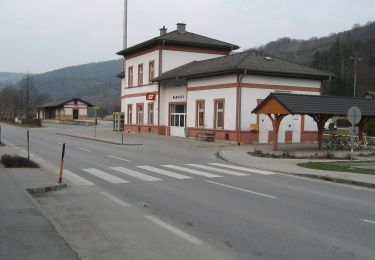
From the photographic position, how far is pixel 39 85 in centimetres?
16738

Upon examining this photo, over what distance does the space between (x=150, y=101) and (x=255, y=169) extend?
28.6 meters

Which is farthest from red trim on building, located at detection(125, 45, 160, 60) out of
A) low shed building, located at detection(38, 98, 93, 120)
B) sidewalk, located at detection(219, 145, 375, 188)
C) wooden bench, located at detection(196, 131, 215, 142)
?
low shed building, located at detection(38, 98, 93, 120)

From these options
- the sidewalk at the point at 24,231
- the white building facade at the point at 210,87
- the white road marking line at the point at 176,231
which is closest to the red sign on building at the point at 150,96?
the white building facade at the point at 210,87

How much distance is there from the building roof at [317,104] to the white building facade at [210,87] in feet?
16.8

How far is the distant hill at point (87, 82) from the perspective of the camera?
149500mm

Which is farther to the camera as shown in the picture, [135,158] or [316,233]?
[135,158]

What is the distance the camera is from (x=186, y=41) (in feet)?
147

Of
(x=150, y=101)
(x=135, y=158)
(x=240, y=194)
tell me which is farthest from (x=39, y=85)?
(x=240, y=194)

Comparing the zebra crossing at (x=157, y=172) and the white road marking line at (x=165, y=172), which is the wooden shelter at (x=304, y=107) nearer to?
the zebra crossing at (x=157, y=172)

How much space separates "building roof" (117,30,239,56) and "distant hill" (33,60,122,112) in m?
96.1

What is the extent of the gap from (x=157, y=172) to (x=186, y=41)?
1170 inches

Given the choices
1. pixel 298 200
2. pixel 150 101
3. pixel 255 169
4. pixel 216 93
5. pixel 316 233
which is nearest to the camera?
pixel 316 233

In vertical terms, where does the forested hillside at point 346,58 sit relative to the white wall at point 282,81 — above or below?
above

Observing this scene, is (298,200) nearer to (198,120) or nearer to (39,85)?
(198,120)
